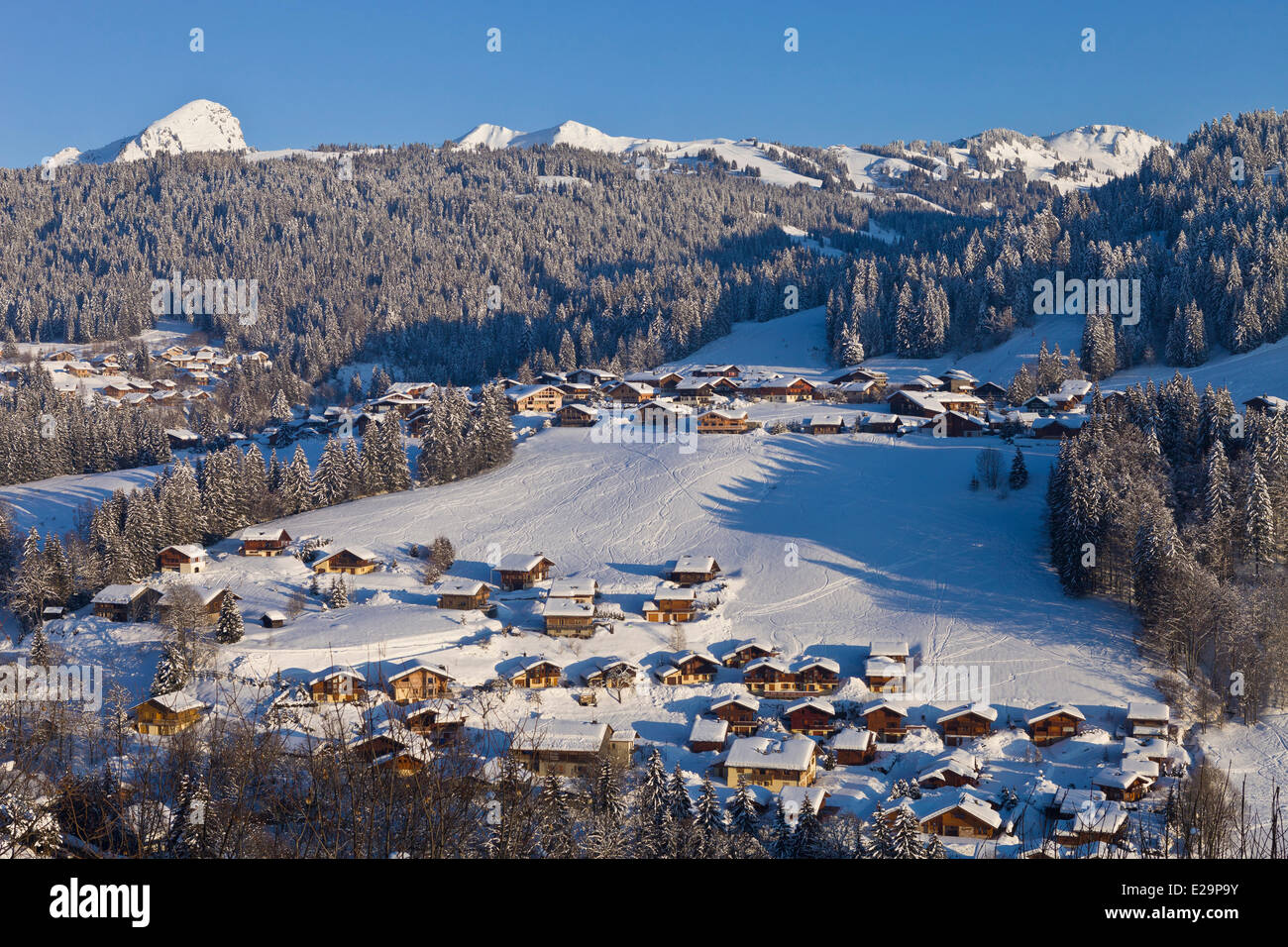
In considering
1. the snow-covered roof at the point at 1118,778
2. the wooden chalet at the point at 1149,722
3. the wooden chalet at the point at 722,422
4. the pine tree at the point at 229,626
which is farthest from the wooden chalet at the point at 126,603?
the wooden chalet at the point at 1149,722

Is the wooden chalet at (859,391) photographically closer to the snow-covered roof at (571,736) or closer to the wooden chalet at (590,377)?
the wooden chalet at (590,377)

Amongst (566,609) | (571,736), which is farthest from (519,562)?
(571,736)

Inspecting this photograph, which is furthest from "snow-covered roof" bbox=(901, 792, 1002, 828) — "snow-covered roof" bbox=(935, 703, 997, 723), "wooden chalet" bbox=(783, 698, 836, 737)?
"wooden chalet" bbox=(783, 698, 836, 737)
